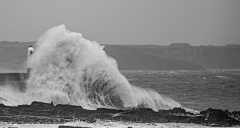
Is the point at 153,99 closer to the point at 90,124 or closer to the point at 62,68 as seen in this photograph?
the point at 62,68

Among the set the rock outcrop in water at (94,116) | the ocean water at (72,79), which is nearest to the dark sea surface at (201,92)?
the ocean water at (72,79)

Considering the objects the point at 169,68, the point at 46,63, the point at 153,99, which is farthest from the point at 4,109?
the point at 169,68

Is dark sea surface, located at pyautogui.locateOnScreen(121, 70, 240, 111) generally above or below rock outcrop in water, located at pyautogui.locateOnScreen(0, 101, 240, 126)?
above

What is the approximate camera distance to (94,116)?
1878cm

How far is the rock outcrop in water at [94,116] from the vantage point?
18094 millimetres

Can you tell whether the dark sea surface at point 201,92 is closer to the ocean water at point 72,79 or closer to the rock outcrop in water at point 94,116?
the ocean water at point 72,79

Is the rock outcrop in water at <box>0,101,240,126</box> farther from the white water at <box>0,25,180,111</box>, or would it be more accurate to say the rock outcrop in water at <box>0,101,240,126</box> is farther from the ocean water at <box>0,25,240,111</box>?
the white water at <box>0,25,180,111</box>

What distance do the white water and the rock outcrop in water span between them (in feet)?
11.2

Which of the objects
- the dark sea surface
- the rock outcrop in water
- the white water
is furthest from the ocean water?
the dark sea surface

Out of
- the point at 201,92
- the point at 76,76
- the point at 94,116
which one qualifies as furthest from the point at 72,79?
the point at 201,92

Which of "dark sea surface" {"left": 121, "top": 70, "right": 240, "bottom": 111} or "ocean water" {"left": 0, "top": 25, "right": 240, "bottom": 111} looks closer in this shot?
"ocean water" {"left": 0, "top": 25, "right": 240, "bottom": 111}

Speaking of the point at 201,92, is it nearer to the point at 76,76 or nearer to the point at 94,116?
the point at 76,76

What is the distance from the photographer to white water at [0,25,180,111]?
76.4 ft

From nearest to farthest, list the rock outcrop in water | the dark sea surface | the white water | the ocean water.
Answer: the rock outcrop in water → the ocean water → the white water → the dark sea surface
